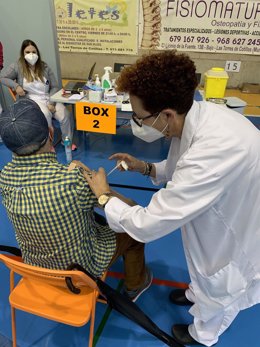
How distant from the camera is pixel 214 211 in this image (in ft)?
3.19

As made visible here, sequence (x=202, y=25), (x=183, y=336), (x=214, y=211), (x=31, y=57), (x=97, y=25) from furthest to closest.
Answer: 1. (x=97, y=25)
2. (x=202, y=25)
3. (x=31, y=57)
4. (x=183, y=336)
5. (x=214, y=211)

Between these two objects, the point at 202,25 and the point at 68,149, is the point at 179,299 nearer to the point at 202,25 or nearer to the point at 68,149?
the point at 68,149

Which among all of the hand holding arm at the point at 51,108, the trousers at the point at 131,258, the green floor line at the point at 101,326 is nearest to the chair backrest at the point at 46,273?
the trousers at the point at 131,258

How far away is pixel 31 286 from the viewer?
4.02ft

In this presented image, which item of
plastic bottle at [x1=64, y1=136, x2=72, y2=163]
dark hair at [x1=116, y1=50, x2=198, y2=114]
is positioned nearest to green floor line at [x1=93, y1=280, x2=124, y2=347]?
dark hair at [x1=116, y1=50, x2=198, y2=114]

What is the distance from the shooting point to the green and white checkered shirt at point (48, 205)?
99 cm

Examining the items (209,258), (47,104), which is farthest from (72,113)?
(209,258)

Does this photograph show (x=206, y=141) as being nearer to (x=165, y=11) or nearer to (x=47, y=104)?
(x=47, y=104)

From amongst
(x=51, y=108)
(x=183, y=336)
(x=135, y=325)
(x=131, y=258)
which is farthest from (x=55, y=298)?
(x=51, y=108)

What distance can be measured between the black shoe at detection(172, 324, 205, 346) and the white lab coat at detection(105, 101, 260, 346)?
9.5 inches

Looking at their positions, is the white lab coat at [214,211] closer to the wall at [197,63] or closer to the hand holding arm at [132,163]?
the hand holding arm at [132,163]

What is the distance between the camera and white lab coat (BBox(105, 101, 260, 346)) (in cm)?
87

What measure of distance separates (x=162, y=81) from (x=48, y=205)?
0.56 meters

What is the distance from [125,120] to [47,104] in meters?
1.00
